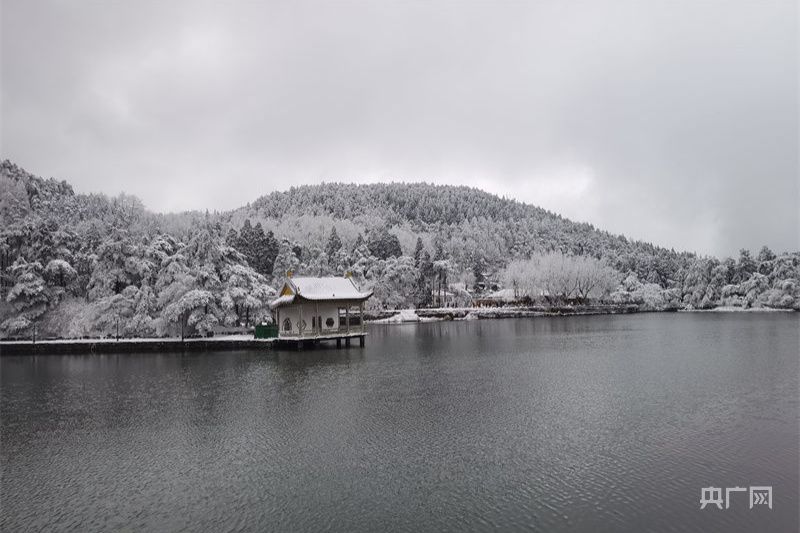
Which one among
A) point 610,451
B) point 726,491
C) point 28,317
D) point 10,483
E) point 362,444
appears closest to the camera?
point 726,491

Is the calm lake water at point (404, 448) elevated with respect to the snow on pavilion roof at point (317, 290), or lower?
lower

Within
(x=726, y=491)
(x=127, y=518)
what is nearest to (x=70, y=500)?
(x=127, y=518)

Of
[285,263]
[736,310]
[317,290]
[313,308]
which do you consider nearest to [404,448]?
[317,290]

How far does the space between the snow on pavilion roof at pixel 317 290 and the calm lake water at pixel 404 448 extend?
39.0 ft

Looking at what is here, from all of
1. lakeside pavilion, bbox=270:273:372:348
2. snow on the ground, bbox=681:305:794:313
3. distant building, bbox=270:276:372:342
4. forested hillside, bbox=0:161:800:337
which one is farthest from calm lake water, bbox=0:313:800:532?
snow on the ground, bbox=681:305:794:313

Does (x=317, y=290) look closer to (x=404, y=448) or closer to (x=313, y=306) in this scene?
(x=313, y=306)

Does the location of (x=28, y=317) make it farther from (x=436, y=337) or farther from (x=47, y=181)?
(x=47, y=181)

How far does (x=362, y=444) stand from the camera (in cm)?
1516

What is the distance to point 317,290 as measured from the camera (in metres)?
41.1

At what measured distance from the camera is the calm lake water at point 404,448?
417 inches

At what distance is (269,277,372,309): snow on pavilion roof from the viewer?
→ 132 feet

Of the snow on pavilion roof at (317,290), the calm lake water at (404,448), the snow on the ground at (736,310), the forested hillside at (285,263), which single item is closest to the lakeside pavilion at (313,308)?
the snow on pavilion roof at (317,290)

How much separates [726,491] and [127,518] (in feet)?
45.8

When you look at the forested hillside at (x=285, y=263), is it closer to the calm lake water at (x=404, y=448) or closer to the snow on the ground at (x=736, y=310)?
the snow on the ground at (x=736, y=310)
